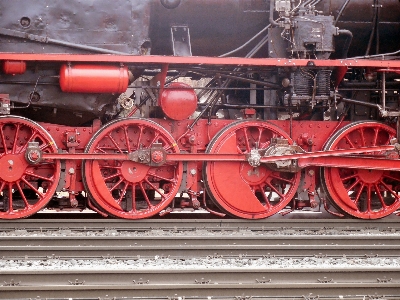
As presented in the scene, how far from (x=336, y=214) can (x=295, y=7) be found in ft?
9.18

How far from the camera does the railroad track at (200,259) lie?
5.75 m

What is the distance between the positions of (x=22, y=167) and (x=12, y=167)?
0.38 feet

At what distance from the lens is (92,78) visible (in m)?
7.68

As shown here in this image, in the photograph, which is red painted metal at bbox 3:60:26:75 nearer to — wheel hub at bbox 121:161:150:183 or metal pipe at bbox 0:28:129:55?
metal pipe at bbox 0:28:129:55

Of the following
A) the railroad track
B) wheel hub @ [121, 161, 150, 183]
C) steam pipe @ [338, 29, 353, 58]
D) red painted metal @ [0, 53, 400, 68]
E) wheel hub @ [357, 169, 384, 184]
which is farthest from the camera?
wheel hub @ [357, 169, 384, 184]

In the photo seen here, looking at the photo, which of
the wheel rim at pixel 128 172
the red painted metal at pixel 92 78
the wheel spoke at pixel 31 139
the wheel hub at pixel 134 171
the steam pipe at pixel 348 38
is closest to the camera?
the red painted metal at pixel 92 78

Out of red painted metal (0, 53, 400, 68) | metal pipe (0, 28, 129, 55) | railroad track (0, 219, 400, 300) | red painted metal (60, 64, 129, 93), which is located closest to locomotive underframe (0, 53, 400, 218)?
red painted metal (0, 53, 400, 68)

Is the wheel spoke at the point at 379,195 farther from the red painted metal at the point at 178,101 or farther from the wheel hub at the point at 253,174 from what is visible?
the red painted metal at the point at 178,101

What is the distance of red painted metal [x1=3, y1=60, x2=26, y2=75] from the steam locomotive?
0.04ft

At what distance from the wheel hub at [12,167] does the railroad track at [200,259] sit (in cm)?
55

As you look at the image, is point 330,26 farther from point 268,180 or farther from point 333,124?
point 268,180

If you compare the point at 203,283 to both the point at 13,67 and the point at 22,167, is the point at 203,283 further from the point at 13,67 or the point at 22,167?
the point at 13,67

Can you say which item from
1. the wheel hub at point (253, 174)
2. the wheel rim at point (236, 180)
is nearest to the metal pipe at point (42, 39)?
the wheel rim at point (236, 180)

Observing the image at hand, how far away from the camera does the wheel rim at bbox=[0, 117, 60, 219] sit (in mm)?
7875
